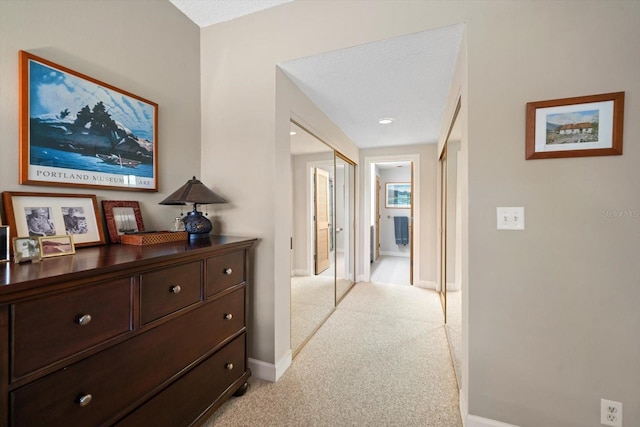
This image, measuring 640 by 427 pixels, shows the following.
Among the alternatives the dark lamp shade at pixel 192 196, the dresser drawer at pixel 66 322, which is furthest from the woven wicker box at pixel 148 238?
the dresser drawer at pixel 66 322

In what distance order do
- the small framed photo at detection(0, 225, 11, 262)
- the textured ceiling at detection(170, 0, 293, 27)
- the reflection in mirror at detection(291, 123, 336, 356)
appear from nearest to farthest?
1. the small framed photo at detection(0, 225, 11, 262)
2. the textured ceiling at detection(170, 0, 293, 27)
3. the reflection in mirror at detection(291, 123, 336, 356)

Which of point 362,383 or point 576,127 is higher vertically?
point 576,127

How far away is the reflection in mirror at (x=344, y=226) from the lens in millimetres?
3514

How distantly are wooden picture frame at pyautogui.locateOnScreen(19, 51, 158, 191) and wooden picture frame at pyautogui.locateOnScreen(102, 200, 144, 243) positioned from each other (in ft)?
0.33

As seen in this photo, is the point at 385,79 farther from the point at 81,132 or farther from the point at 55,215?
the point at 55,215

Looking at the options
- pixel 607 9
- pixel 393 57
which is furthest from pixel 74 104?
pixel 607 9

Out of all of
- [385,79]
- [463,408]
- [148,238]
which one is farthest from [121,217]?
[463,408]

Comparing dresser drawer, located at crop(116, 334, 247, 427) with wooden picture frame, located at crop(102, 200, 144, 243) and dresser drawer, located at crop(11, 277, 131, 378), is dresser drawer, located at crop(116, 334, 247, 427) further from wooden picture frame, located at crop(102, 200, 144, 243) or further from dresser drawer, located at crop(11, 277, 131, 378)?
wooden picture frame, located at crop(102, 200, 144, 243)

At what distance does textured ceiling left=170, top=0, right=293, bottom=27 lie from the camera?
1.88 metres

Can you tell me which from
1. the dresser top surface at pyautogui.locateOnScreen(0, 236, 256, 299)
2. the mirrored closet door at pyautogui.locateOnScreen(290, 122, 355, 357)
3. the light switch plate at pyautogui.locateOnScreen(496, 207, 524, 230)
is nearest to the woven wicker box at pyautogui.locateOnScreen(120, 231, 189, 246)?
the dresser top surface at pyautogui.locateOnScreen(0, 236, 256, 299)

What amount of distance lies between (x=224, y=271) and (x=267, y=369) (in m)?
0.88

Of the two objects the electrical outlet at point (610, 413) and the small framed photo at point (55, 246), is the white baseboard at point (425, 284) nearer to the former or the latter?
the electrical outlet at point (610, 413)

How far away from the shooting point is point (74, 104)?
1.36 m

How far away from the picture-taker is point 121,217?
1.56 metres
